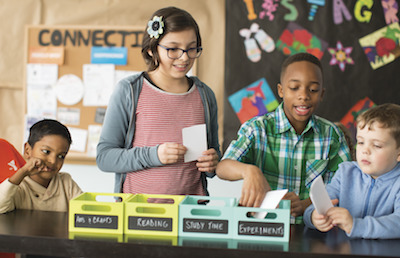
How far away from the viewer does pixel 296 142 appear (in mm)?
1935

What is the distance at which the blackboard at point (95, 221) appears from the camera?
4.56 feet

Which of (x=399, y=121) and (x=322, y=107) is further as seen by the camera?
(x=322, y=107)

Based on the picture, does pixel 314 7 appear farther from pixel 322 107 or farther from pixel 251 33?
pixel 322 107

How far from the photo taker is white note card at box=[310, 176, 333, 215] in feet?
4.30

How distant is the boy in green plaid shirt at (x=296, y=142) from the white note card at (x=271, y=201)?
1.53 ft

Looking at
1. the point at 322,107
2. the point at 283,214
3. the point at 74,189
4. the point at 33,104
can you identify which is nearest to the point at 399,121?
the point at 283,214

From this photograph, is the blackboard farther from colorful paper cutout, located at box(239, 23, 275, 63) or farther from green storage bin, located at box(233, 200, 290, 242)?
colorful paper cutout, located at box(239, 23, 275, 63)

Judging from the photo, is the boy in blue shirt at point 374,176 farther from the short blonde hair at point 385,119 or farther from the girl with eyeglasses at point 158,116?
the girl with eyeglasses at point 158,116

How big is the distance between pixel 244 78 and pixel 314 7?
72 cm

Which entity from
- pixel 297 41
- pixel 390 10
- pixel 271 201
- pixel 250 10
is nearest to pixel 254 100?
pixel 297 41

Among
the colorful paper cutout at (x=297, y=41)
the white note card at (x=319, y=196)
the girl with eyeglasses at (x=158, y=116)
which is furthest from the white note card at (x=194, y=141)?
the colorful paper cutout at (x=297, y=41)

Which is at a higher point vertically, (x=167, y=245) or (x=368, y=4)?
(x=368, y=4)

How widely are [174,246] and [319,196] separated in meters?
0.46

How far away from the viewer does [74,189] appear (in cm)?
195
